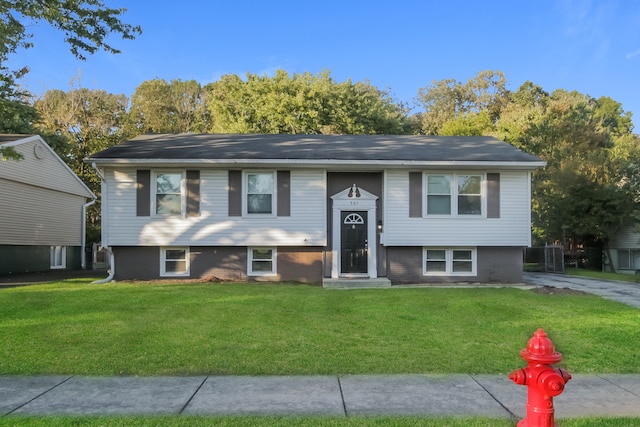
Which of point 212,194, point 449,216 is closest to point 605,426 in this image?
point 449,216

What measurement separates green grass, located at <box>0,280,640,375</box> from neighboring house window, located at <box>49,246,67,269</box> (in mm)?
12708

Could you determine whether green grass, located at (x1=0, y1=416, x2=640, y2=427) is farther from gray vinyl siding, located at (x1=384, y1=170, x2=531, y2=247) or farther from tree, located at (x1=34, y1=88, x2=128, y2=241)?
tree, located at (x1=34, y1=88, x2=128, y2=241)

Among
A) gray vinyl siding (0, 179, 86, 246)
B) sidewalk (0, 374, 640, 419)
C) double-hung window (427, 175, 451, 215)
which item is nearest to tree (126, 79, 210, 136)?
gray vinyl siding (0, 179, 86, 246)

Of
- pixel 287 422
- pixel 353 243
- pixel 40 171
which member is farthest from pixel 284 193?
pixel 40 171

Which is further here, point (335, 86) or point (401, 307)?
point (335, 86)

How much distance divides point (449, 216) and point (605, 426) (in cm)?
1106

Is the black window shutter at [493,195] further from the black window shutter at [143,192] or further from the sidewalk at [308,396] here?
the black window shutter at [143,192]

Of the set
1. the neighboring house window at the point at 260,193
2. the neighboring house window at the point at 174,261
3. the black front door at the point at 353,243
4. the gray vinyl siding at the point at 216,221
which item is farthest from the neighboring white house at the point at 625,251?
the neighboring house window at the point at 174,261

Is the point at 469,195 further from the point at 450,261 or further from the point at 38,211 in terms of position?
the point at 38,211

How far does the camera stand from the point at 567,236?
24938 mm

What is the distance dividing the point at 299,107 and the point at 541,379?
1135 inches

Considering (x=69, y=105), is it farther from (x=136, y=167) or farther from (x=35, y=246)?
(x=136, y=167)

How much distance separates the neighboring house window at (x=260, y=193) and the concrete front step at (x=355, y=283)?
115 inches

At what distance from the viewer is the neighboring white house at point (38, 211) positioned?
19297 mm
